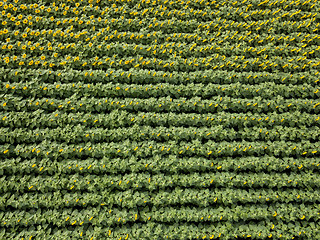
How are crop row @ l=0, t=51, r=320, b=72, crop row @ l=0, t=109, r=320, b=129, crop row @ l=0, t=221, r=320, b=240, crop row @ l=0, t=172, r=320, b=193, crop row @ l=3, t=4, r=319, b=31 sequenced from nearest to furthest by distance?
crop row @ l=0, t=221, r=320, b=240 → crop row @ l=0, t=172, r=320, b=193 → crop row @ l=0, t=109, r=320, b=129 → crop row @ l=0, t=51, r=320, b=72 → crop row @ l=3, t=4, r=319, b=31

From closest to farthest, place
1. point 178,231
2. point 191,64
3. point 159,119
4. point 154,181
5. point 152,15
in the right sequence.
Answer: point 178,231 → point 154,181 → point 159,119 → point 191,64 → point 152,15

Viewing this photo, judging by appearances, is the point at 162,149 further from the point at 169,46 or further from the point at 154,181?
the point at 169,46

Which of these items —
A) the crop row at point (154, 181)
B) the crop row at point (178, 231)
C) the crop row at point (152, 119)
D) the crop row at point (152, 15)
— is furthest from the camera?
the crop row at point (152, 15)

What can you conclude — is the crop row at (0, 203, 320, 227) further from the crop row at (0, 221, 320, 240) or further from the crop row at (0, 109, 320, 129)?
the crop row at (0, 109, 320, 129)

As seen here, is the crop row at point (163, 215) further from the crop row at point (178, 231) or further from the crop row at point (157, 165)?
the crop row at point (157, 165)

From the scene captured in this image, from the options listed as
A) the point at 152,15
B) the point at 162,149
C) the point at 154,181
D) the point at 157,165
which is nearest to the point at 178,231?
the point at 154,181

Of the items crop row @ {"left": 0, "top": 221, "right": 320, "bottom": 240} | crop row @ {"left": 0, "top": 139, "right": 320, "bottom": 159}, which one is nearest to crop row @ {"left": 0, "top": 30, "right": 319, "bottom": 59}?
crop row @ {"left": 0, "top": 139, "right": 320, "bottom": 159}

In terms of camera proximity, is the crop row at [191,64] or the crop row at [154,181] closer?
the crop row at [154,181]

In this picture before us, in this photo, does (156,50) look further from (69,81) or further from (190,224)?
(190,224)

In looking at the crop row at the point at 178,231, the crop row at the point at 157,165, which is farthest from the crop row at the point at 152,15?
the crop row at the point at 178,231
